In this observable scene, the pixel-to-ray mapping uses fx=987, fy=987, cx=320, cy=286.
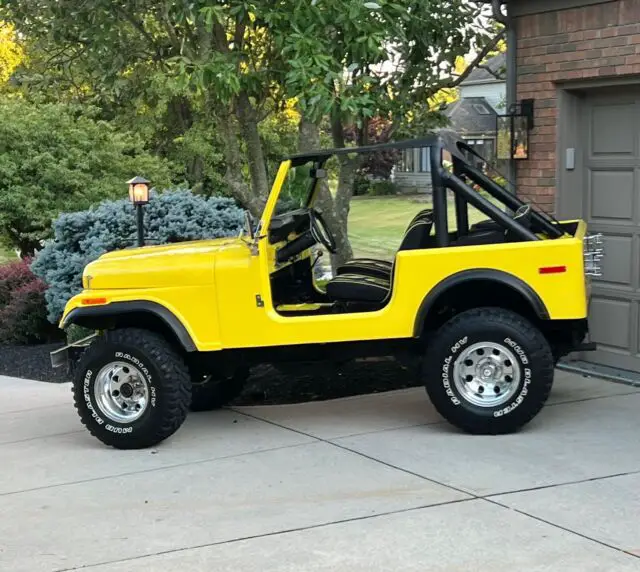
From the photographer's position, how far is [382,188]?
19.8 meters

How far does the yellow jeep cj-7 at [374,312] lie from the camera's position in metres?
6.21

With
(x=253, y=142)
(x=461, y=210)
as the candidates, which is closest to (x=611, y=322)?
(x=461, y=210)

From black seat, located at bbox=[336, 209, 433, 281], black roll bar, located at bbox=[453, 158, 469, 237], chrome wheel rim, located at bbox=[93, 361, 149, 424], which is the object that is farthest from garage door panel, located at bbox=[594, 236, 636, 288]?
chrome wheel rim, located at bbox=[93, 361, 149, 424]

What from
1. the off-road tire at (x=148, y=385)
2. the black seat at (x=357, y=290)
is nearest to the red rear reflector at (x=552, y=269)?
the black seat at (x=357, y=290)

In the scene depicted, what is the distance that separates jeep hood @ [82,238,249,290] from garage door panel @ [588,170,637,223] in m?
3.25

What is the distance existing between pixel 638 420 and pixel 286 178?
9.58 feet

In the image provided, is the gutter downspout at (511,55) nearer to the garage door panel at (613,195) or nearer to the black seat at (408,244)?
the garage door panel at (613,195)

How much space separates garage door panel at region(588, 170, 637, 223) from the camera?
7.99 m

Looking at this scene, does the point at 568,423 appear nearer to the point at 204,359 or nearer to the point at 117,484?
the point at 204,359

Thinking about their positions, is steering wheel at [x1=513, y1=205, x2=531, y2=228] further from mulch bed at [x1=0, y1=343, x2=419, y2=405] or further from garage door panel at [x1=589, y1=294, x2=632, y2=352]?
garage door panel at [x1=589, y1=294, x2=632, y2=352]

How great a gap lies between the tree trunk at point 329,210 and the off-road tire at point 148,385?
3.13m

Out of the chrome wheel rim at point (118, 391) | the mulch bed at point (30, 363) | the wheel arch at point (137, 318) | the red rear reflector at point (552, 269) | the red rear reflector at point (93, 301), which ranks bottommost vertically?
the mulch bed at point (30, 363)

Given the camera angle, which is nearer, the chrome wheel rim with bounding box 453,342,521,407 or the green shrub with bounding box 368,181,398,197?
the chrome wheel rim with bounding box 453,342,521,407

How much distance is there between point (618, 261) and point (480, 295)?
2133 mm
